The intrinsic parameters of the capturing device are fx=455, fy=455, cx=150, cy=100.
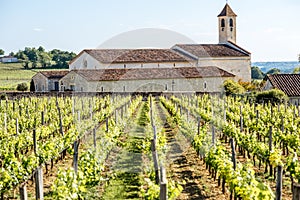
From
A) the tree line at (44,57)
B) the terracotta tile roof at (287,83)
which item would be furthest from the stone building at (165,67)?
the tree line at (44,57)

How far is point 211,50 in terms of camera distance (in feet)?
182

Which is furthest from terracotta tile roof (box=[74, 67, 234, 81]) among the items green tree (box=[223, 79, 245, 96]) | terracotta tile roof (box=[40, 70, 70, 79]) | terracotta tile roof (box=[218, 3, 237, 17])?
terracotta tile roof (box=[218, 3, 237, 17])

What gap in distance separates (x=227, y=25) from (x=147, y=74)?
1958cm

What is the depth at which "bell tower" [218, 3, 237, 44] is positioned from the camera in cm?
5972

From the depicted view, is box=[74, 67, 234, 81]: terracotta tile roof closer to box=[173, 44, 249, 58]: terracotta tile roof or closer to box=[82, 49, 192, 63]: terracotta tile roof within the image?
box=[82, 49, 192, 63]: terracotta tile roof

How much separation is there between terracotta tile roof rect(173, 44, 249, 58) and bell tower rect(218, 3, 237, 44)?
262 centimetres

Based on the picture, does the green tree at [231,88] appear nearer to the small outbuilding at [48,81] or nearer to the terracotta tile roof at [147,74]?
the terracotta tile roof at [147,74]

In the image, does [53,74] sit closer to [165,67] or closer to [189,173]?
[165,67]

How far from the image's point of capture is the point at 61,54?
354 feet

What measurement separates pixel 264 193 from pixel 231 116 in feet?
37.7

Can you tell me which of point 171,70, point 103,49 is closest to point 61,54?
point 103,49

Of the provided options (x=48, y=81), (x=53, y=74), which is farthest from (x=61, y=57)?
(x=48, y=81)

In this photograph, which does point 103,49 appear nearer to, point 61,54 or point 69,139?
point 69,139

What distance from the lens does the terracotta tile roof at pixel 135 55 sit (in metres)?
51.3
